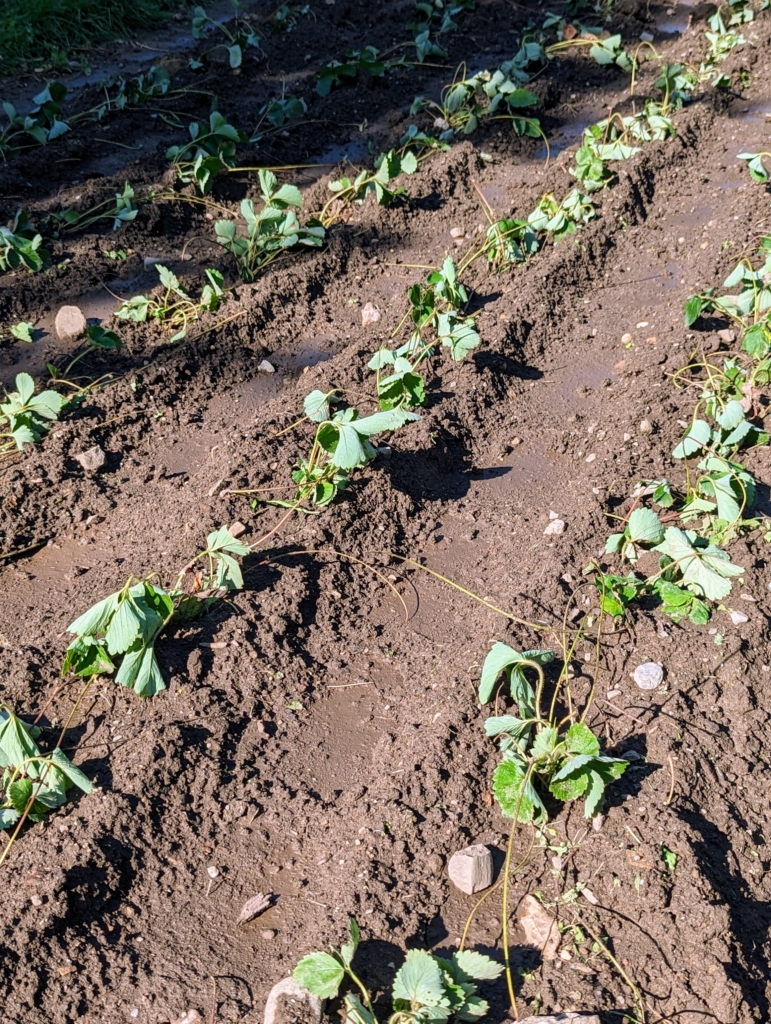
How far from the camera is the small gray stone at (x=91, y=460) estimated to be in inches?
143

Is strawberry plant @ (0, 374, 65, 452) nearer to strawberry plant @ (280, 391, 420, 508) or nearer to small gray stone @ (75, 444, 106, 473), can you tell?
small gray stone @ (75, 444, 106, 473)

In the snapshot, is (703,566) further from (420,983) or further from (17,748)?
(17,748)

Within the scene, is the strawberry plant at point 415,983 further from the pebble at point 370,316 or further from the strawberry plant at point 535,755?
the pebble at point 370,316

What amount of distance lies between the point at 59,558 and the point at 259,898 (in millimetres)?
1553

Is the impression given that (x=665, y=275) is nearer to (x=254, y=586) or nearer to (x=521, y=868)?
(x=254, y=586)

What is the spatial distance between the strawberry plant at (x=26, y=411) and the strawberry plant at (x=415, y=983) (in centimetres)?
240

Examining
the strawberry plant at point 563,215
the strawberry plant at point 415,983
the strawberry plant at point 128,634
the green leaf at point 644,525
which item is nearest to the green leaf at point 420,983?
the strawberry plant at point 415,983

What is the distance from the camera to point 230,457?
349 cm

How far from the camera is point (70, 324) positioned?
169 inches

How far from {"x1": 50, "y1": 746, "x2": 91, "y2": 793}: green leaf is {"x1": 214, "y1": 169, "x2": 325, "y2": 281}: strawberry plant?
9.32 feet

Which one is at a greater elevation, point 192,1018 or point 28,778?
point 28,778

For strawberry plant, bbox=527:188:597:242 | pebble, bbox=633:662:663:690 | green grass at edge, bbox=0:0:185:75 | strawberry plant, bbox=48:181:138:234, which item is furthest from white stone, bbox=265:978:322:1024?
green grass at edge, bbox=0:0:185:75

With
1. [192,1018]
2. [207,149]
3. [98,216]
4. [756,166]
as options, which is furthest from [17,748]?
[756,166]

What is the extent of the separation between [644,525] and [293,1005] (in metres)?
1.78
